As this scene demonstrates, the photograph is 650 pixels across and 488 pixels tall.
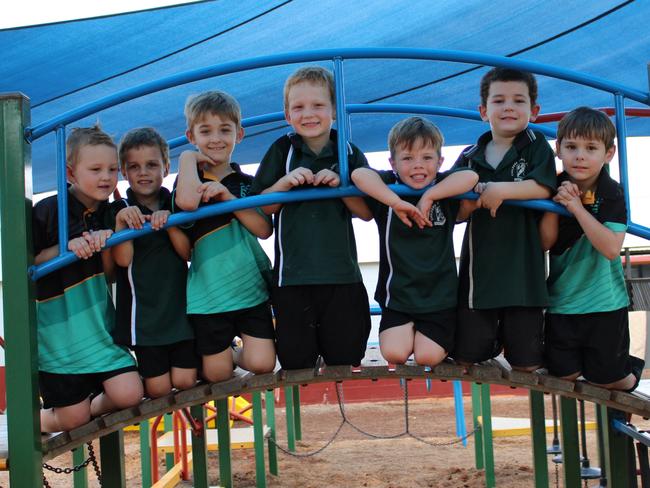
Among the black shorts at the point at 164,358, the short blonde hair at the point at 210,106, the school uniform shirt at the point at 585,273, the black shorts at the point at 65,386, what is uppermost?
the short blonde hair at the point at 210,106

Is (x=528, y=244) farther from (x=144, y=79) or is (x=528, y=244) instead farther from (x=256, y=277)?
(x=144, y=79)

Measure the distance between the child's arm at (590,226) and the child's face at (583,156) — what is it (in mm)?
86

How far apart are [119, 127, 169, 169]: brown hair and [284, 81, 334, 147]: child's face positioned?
1.85 feet

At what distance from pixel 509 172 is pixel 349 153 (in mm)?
589

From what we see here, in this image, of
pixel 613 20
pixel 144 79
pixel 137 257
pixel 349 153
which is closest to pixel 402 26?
pixel 613 20

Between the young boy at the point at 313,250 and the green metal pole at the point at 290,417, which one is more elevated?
the young boy at the point at 313,250

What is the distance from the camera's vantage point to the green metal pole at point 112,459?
3.43 metres

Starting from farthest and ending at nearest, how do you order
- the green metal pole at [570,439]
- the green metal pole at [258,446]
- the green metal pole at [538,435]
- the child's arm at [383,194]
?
the green metal pole at [258,446], the green metal pole at [538,435], the green metal pole at [570,439], the child's arm at [383,194]

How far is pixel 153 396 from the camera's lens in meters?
2.88

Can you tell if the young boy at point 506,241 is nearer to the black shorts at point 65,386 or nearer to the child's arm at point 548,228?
the child's arm at point 548,228

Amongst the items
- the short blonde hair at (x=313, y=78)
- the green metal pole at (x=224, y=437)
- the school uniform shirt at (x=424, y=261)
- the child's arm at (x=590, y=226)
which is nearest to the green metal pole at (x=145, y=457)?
the green metal pole at (x=224, y=437)

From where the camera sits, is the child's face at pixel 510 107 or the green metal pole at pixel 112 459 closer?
the child's face at pixel 510 107

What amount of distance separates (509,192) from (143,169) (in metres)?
1.39

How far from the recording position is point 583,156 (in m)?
2.67
